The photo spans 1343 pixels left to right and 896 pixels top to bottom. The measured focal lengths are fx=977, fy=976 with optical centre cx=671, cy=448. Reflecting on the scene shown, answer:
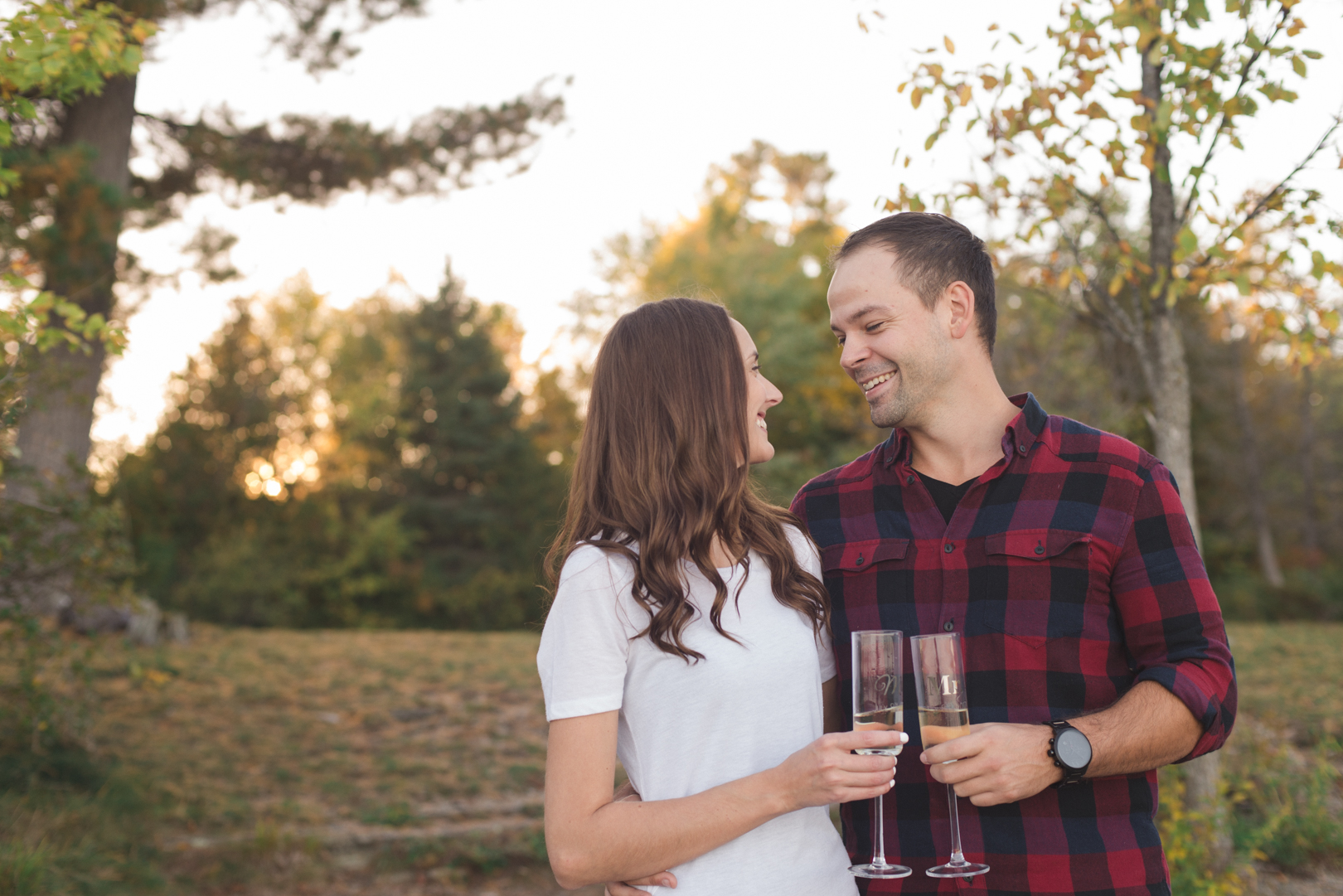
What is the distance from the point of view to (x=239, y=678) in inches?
425

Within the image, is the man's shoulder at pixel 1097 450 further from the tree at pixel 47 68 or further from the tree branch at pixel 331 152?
the tree branch at pixel 331 152

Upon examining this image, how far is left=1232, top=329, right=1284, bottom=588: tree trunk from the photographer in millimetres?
23953

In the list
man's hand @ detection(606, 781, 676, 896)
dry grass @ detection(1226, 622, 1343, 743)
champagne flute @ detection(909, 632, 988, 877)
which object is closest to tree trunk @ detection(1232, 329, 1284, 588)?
dry grass @ detection(1226, 622, 1343, 743)

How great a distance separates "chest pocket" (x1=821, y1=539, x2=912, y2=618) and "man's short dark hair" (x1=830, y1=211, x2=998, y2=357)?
658 mm

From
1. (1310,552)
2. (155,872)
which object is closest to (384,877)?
(155,872)

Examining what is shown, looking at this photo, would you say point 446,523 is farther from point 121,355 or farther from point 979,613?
point 979,613

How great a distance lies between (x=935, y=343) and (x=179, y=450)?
23.2 metres

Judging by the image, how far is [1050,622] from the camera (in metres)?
2.26

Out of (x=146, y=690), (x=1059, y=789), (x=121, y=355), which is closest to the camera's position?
(x=1059, y=789)

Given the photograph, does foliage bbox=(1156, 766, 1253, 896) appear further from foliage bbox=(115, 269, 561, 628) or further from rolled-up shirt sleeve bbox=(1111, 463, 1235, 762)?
foliage bbox=(115, 269, 561, 628)

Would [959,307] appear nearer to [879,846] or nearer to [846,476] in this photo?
[846,476]

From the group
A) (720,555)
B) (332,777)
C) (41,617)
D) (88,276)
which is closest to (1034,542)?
(720,555)

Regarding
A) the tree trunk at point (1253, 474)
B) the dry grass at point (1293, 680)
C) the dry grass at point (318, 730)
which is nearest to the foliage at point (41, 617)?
the dry grass at point (318, 730)

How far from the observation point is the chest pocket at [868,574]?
246 centimetres
